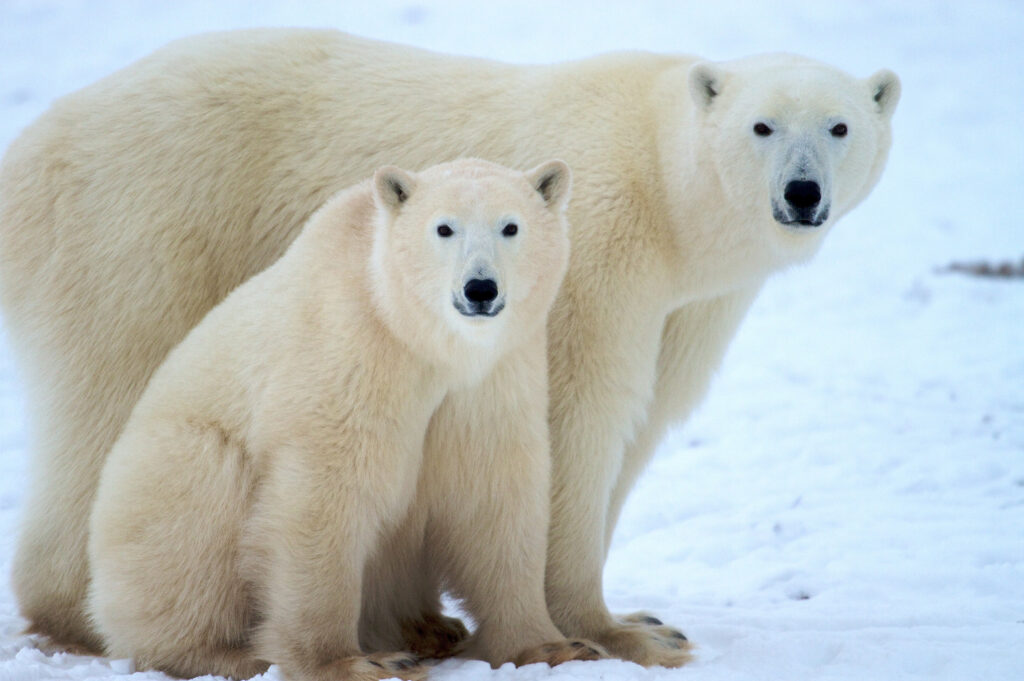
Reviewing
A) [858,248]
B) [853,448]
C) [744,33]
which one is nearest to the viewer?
[853,448]

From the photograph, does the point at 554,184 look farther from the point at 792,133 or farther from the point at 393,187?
the point at 792,133

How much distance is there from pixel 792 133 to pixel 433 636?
2477 millimetres

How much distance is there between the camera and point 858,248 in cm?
1372

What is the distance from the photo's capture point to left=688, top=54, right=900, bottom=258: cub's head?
15.4 ft

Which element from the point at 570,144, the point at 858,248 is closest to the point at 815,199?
the point at 570,144

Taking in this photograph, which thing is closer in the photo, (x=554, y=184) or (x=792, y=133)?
(x=554, y=184)

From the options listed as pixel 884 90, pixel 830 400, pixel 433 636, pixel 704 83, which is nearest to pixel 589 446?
pixel 433 636

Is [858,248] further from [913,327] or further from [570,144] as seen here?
[570,144]

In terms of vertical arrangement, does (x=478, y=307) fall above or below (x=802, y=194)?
below

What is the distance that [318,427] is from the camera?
4.15 m

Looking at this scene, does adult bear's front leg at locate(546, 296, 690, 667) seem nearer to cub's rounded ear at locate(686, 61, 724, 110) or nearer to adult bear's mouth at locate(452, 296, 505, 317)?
cub's rounded ear at locate(686, 61, 724, 110)

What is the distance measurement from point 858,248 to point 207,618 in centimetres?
1073

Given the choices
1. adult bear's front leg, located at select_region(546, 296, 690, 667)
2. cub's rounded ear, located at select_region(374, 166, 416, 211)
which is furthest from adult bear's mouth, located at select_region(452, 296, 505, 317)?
adult bear's front leg, located at select_region(546, 296, 690, 667)

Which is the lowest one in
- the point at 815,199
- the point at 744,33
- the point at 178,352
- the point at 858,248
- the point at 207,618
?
the point at 207,618
